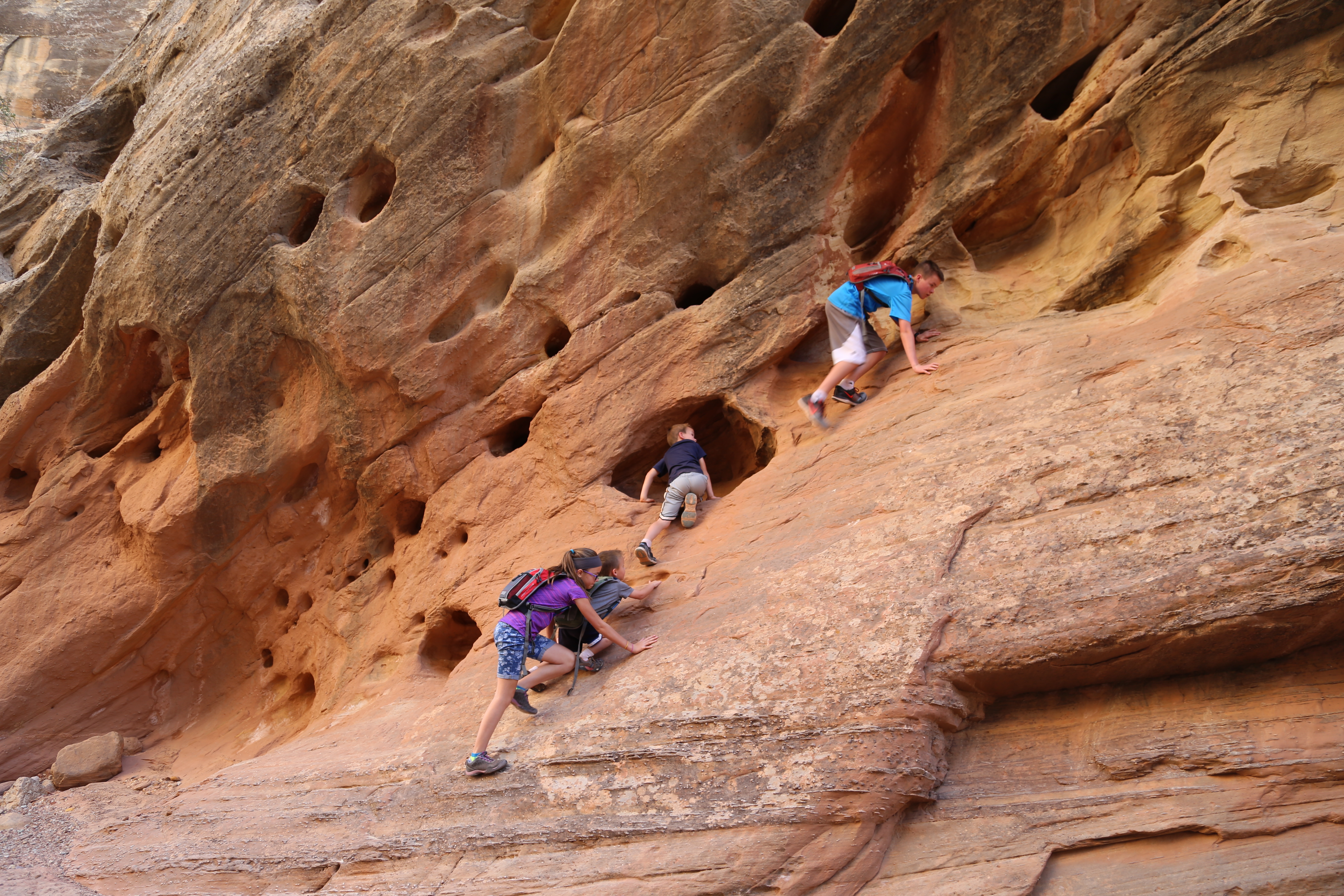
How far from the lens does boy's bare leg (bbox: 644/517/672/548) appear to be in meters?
6.73

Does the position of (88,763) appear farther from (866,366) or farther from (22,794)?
(866,366)

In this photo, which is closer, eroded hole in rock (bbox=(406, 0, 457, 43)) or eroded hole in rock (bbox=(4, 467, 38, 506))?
eroded hole in rock (bbox=(406, 0, 457, 43))

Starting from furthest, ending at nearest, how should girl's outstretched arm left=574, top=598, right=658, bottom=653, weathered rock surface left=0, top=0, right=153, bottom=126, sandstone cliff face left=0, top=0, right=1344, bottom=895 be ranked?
weathered rock surface left=0, top=0, right=153, bottom=126 < girl's outstretched arm left=574, top=598, right=658, bottom=653 < sandstone cliff face left=0, top=0, right=1344, bottom=895

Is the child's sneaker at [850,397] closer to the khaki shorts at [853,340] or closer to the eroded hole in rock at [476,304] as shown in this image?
the khaki shorts at [853,340]

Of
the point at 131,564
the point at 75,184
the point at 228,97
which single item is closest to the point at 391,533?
the point at 131,564

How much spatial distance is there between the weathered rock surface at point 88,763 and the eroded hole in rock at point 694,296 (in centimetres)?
762

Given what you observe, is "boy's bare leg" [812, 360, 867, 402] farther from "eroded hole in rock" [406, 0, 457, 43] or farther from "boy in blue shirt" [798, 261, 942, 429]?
"eroded hole in rock" [406, 0, 457, 43]

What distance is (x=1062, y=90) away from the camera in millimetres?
7598

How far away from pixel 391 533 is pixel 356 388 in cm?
164

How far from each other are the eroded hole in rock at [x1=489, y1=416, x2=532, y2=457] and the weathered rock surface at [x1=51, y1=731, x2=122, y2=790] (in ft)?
15.0

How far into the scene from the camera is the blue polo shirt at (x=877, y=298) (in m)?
6.70

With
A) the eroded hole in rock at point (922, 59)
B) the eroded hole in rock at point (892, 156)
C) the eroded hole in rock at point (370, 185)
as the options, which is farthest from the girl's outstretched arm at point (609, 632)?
the eroded hole in rock at point (922, 59)

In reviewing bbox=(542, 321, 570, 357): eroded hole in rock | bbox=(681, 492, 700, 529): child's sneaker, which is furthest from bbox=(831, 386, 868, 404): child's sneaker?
bbox=(542, 321, 570, 357): eroded hole in rock

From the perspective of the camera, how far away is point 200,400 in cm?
922
